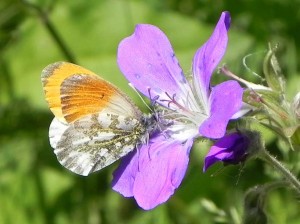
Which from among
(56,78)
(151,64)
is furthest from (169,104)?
(56,78)

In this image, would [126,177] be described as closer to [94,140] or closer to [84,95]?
[94,140]

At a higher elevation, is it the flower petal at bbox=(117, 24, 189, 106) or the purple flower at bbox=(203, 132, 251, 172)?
the flower petal at bbox=(117, 24, 189, 106)

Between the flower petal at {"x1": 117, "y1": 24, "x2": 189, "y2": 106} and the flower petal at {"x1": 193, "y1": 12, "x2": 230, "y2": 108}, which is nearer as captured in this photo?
the flower petal at {"x1": 193, "y1": 12, "x2": 230, "y2": 108}

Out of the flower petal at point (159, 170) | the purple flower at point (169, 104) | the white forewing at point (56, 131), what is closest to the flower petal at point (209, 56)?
the purple flower at point (169, 104)

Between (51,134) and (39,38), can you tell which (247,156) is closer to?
(51,134)

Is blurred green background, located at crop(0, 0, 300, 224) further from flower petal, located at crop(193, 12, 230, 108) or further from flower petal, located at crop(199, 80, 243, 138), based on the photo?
flower petal, located at crop(199, 80, 243, 138)

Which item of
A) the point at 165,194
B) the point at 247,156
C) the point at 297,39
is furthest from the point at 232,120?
the point at 297,39

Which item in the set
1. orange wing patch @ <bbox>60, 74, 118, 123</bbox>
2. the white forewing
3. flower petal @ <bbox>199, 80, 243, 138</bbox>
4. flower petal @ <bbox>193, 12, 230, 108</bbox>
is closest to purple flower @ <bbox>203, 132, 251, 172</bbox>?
flower petal @ <bbox>199, 80, 243, 138</bbox>
